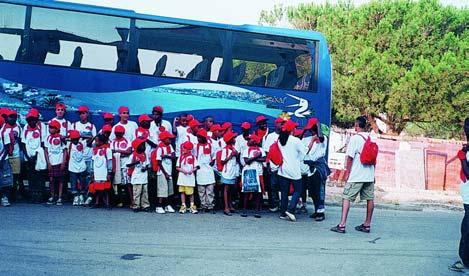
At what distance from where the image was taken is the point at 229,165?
9.47 meters

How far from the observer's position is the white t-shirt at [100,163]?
896cm

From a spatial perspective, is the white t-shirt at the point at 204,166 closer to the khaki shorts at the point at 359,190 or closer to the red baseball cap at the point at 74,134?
the red baseball cap at the point at 74,134

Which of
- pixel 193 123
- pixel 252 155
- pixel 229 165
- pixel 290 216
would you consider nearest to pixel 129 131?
pixel 193 123

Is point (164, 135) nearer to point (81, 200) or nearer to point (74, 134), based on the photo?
point (74, 134)

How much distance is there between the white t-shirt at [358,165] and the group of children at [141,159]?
1.52 m

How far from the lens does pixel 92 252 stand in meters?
6.02

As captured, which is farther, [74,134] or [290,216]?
[74,134]

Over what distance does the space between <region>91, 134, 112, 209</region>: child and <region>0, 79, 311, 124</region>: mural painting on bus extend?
1179 mm

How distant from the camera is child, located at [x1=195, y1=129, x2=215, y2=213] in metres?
9.27

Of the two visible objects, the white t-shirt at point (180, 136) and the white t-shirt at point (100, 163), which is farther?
the white t-shirt at point (180, 136)

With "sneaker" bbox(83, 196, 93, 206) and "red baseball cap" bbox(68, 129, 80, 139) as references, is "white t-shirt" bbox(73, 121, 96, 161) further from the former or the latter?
"sneaker" bbox(83, 196, 93, 206)

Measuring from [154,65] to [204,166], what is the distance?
2.36 meters

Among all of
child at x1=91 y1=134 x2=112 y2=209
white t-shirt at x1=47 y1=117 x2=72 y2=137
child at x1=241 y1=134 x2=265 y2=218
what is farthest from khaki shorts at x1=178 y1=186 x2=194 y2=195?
white t-shirt at x1=47 y1=117 x2=72 y2=137

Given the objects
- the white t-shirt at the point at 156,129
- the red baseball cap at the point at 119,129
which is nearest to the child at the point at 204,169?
the white t-shirt at the point at 156,129
